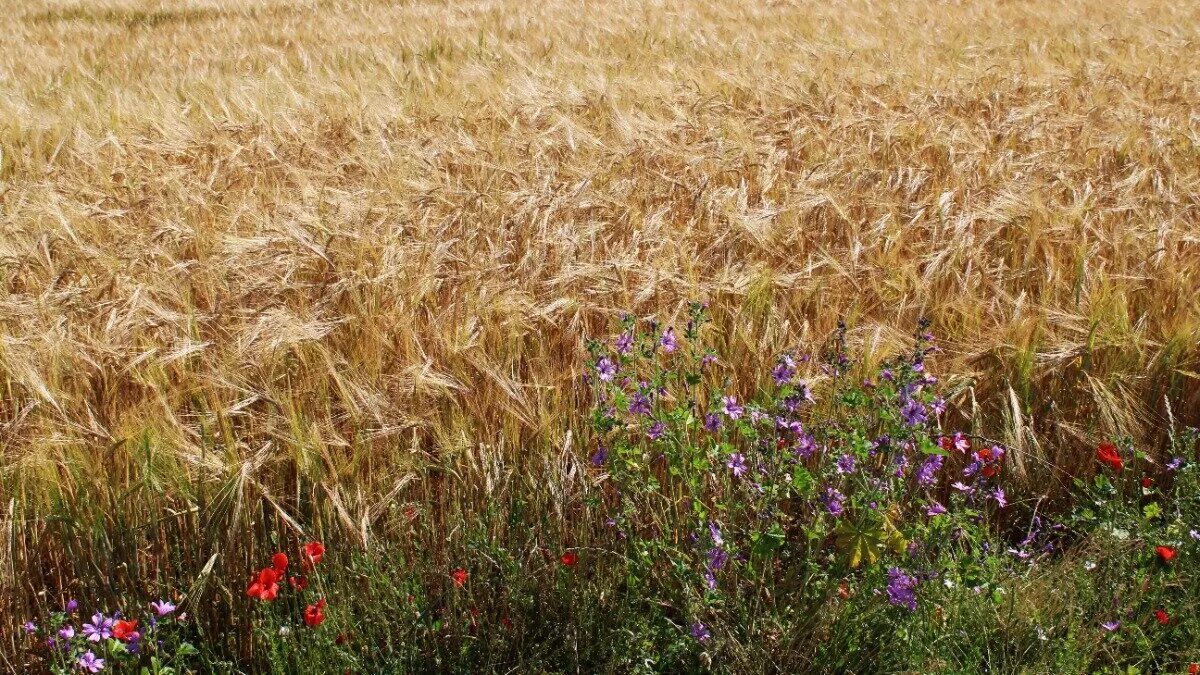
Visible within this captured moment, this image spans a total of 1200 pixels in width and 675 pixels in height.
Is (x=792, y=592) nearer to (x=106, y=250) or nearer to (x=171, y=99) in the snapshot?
(x=106, y=250)

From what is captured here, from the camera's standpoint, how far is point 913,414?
5.56ft

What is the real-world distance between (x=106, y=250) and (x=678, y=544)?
1.71 m

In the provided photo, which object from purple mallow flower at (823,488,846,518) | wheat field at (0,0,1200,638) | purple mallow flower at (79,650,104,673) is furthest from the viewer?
wheat field at (0,0,1200,638)

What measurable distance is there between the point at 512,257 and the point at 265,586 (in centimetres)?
→ 128

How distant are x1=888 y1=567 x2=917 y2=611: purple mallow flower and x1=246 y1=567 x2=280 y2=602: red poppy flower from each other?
99 centimetres

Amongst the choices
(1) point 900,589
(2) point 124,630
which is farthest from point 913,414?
(2) point 124,630

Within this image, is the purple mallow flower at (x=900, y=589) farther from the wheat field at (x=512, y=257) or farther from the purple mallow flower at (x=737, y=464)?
the wheat field at (x=512, y=257)

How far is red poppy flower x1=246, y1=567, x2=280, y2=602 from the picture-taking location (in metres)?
1.60

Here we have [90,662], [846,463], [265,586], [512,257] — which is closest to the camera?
[90,662]

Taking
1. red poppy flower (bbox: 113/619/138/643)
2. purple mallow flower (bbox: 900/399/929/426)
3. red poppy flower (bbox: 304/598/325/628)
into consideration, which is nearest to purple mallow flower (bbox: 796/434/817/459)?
purple mallow flower (bbox: 900/399/929/426)

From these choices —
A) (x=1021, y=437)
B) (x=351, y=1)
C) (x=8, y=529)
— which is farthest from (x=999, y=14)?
(x=8, y=529)

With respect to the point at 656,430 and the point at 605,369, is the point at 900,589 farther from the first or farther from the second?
the point at 605,369

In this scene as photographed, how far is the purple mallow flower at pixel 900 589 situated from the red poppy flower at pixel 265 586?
0.99 metres

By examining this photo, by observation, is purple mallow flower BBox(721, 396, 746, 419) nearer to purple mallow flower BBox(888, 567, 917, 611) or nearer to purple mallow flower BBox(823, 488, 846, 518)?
purple mallow flower BBox(823, 488, 846, 518)
